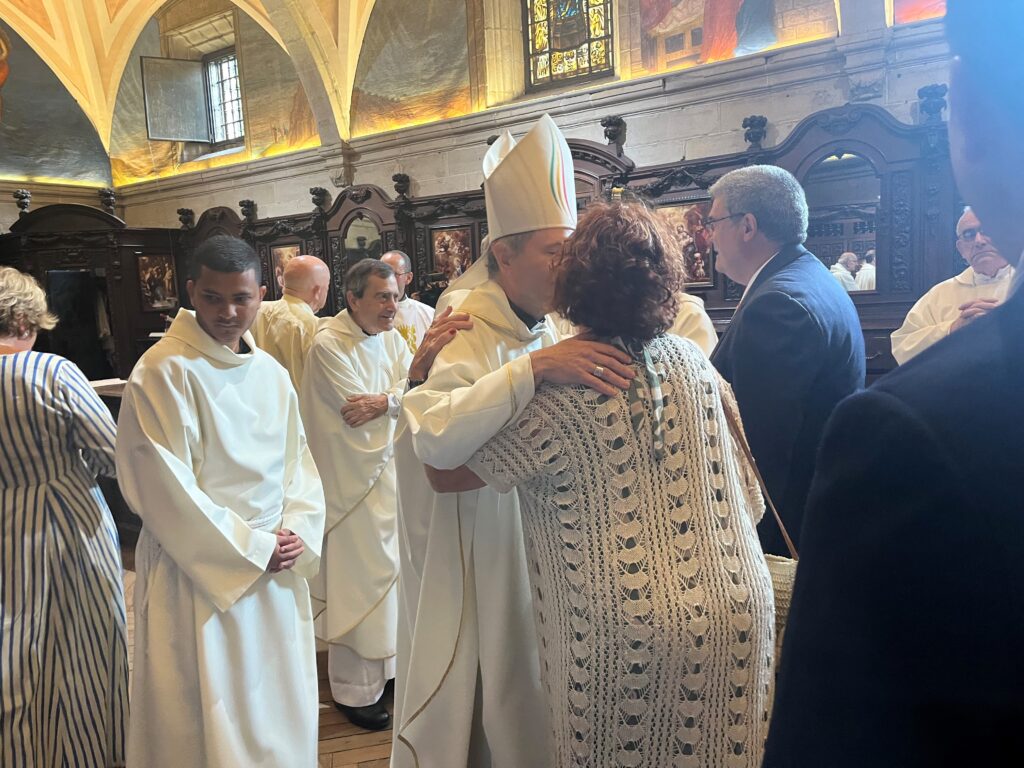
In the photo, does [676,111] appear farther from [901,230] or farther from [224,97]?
[224,97]

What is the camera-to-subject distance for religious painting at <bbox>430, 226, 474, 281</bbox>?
9.41 m

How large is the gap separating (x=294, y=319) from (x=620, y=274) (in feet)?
13.2

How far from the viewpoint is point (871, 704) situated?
1.93ft

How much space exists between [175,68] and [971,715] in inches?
561

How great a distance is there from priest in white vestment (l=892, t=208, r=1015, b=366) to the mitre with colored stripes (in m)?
2.94

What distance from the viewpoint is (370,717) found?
3461mm

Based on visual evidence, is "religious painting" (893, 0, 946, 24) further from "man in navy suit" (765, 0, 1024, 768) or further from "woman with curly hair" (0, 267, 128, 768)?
"man in navy suit" (765, 0, 1024, 768)

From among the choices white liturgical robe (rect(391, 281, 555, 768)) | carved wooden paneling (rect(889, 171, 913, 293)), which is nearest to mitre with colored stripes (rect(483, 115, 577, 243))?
white liturgical robe (rect(391, 281, 555, 768))

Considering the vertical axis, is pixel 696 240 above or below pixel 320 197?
below

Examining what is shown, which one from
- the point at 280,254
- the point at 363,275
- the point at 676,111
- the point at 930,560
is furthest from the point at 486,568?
the point at 280,254

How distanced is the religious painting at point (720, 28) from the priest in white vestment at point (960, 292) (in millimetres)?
3429

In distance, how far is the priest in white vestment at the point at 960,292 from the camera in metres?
4.25

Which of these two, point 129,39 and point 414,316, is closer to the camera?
point 414,316

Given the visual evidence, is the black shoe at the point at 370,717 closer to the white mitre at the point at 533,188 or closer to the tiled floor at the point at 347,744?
the tiled floor at the point at 347,744
